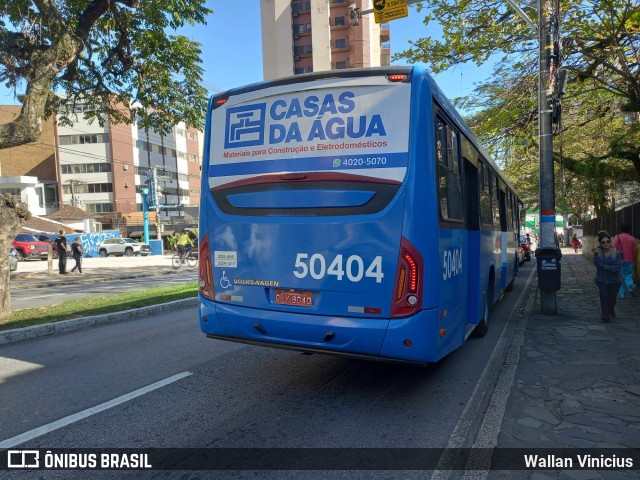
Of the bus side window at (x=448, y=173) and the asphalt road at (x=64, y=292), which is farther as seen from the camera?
the asphalt road at (x=64, y=292)

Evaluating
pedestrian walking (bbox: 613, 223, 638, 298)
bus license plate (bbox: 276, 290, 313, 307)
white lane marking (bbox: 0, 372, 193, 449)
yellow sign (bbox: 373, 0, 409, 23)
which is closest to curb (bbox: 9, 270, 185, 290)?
white lane marking (bbox: 0, 372, 193, 449)

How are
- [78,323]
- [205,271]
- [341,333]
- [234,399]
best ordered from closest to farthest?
[341,333] < [234,399] < [205,271] < [78,323]

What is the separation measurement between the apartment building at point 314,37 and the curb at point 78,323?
48.9 meters

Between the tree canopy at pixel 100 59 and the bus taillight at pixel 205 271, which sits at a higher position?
the tree canopy at pixel 100 59

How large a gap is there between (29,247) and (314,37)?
39380 mm

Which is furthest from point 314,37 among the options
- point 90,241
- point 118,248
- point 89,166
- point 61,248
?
point 61,248

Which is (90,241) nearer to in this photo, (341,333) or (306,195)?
(306,195)

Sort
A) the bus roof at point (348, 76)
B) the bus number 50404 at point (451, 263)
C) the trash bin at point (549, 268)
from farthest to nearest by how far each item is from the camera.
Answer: the trash bin at point (549, 268) < the bus number 50404 at point (451, 263) < the bus roof at point (348, 76)

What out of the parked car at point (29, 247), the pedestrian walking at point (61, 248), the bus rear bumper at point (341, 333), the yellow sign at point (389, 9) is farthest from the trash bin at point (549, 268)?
the parked car at point (29, 247)

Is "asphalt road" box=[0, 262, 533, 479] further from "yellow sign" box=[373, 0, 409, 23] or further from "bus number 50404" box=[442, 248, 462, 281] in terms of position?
"yellow sign" box=[373, 0, 409, 23]

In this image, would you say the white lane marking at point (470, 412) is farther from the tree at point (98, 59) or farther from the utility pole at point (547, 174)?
the tree at point (98, 59)

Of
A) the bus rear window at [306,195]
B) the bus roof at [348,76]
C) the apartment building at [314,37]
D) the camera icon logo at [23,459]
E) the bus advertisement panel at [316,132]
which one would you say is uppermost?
the apartment building at [314,37]

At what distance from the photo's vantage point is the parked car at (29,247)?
3225cm

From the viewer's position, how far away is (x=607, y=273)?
8.22 metres
